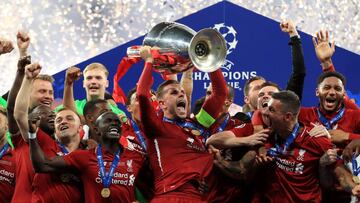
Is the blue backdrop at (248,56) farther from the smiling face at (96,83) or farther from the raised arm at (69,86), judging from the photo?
the raised arm at (69,86)

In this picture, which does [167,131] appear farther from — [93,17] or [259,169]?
[93,17]

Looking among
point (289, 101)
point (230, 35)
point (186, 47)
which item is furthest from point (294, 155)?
point (230, 35)

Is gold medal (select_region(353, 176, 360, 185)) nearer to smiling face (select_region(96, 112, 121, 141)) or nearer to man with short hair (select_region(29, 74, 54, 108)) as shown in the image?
smiling face (select_region(96, 112, 121, 141))

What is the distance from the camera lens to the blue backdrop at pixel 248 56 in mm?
7176

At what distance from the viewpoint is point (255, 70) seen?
7.25 m

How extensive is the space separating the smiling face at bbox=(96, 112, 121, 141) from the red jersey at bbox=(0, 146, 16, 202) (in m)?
0.69

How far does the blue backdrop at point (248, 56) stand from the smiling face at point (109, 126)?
1.94 m

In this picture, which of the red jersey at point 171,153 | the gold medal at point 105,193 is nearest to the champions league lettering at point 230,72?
the red jersey at point 171,153

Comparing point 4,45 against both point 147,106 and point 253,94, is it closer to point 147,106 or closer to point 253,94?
point 147,106

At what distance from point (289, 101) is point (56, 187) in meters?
1.52

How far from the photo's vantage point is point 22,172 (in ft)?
18.2

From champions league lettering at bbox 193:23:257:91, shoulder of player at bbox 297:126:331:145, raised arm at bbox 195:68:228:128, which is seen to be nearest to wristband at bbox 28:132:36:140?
raised arm at bbox 195:68:228:128

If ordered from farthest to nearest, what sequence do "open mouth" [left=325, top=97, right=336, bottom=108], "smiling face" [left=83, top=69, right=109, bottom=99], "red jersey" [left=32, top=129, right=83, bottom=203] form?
"smiling face" [left=83, top=69, right=109, bottom=99], "open mouth" [left=325, top=97, right=336, bottom=108], "red jersey" [left=32, top=129, right=83, bottom=203]

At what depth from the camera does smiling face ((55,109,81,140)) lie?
219 inches
